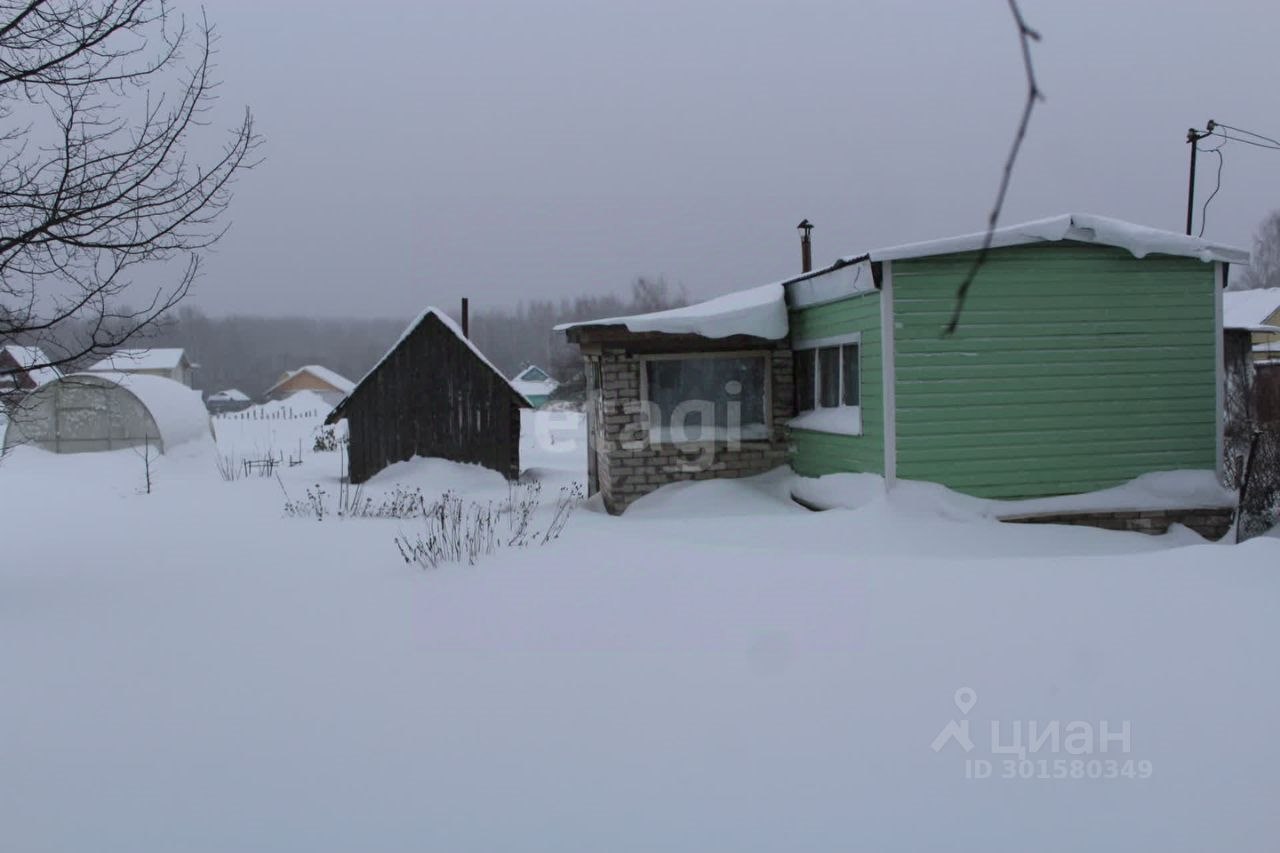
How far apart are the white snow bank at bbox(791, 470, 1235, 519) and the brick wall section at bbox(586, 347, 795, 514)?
7.25ft

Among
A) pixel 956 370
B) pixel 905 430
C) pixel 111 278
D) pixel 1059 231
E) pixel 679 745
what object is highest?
pixel 1059 231

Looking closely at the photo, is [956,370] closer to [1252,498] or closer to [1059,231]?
[1059,231]

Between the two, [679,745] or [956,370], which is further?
[956,370]

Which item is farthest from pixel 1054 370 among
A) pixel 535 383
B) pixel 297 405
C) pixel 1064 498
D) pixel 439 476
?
pixel 297 405

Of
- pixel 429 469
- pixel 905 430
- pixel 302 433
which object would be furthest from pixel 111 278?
pixel 302 433

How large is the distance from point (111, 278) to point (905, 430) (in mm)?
7372

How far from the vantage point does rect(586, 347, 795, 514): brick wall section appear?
12.2 m

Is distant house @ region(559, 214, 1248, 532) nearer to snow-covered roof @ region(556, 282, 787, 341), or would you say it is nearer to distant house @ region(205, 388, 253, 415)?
snow-covered roof @ region(556, 282, 787, 341)

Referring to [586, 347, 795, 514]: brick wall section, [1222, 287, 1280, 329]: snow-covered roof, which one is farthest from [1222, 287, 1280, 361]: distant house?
[586, 347, 795, 514]: brick wall section

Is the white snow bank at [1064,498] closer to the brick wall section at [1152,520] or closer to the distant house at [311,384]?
the brick wall section at [1152,520]

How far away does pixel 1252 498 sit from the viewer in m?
10.0

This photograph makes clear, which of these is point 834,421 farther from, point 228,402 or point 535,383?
point 228,402

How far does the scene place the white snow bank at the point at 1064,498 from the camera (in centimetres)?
960

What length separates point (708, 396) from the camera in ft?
41.3
